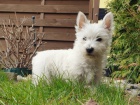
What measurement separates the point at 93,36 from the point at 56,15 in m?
5.62

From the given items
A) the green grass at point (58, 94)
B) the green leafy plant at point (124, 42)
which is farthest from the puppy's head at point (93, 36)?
the green leafy plant at point (124, 42)

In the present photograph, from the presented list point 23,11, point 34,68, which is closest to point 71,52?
point 34,68

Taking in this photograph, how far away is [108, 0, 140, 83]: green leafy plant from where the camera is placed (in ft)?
20.1

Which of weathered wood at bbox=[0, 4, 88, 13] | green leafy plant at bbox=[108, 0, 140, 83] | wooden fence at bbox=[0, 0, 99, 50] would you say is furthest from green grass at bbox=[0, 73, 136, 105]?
weathered wood at bbox=[0, 4, 88, 13]

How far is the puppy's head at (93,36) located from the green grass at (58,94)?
52 cm

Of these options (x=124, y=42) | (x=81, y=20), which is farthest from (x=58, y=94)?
(x=124, y=42)

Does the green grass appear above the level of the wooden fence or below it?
below

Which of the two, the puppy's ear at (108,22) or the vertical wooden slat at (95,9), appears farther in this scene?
the vertical wooden slat at (95,9)

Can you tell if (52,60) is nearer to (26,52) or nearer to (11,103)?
(11,103)

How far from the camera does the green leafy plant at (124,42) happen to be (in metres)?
6.14

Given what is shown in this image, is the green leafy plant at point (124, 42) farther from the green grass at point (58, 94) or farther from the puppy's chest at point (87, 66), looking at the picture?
the green grass at point (58, 94)

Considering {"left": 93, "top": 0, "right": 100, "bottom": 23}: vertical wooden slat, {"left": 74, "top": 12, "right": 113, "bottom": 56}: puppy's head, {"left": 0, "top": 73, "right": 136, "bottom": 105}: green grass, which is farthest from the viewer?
{"left": 93, "top": 0, "right": 100, "bottom": 23}: vertical wooden slat

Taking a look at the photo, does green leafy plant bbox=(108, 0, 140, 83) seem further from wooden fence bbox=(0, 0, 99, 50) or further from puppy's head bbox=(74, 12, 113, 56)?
wooden fence bbox=(0, 0, 99, 50)

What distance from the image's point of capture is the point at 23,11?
10570mm
